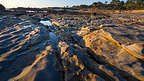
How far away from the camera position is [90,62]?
Result: 2.86 meters

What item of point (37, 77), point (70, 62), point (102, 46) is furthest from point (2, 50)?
point (102, 46)

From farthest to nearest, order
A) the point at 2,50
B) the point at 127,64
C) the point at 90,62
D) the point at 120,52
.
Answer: the point at 2,50 < the point at 120,52 < the point at 90,62 < the point at 127,64

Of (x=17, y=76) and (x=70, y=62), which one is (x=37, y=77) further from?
(x=70, y=62)

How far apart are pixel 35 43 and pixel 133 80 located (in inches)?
172

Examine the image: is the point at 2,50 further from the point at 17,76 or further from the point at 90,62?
the point at 90,62

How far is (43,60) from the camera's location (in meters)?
2.95

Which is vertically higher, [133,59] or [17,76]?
[133,59]

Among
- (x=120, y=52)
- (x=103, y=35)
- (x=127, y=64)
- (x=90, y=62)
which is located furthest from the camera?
(x=103, y=35)

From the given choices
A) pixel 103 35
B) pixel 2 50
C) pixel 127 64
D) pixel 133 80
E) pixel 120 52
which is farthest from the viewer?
pixel 103 35

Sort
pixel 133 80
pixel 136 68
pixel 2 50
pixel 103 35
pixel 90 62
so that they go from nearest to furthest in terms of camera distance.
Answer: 1. pixel 133 80
2. pixel 136 68
3. pixel 90 62
4. pixel 2 50
5. pixel 103 35

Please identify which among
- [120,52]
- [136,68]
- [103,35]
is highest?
[103,35]

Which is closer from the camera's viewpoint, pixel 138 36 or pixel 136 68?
pixel 136 68

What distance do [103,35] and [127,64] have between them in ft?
6.57

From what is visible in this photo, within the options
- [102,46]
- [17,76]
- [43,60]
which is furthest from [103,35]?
[17,76]
